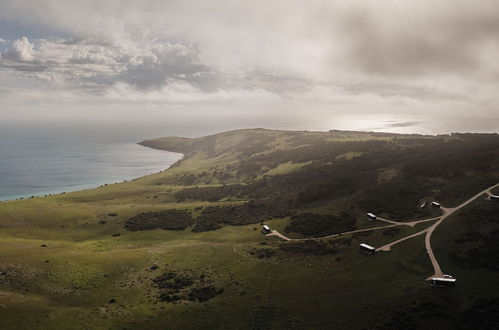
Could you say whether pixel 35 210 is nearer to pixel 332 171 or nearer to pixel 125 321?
pixel 125 321

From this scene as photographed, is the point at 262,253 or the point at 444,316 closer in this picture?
the point at 444,316

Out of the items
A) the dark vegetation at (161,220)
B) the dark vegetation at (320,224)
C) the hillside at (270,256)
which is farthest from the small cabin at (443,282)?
the dark vegetation at (161,220)

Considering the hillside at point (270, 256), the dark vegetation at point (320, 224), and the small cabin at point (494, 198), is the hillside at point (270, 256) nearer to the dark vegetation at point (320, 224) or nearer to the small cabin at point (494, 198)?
the dark vegetation at point (320, 224)

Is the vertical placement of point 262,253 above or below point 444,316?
below

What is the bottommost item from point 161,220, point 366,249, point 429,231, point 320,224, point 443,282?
point 161,220

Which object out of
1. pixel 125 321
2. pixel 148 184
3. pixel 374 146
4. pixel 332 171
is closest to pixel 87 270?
pixel 125 321

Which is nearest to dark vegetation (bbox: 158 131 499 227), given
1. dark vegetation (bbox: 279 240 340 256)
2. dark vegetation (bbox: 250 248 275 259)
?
dark vegetation (bbox: 279 240 340 256)

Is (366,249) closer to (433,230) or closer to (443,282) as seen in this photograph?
(433,230)

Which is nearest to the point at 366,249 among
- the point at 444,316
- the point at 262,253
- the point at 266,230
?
the point at 262,253
